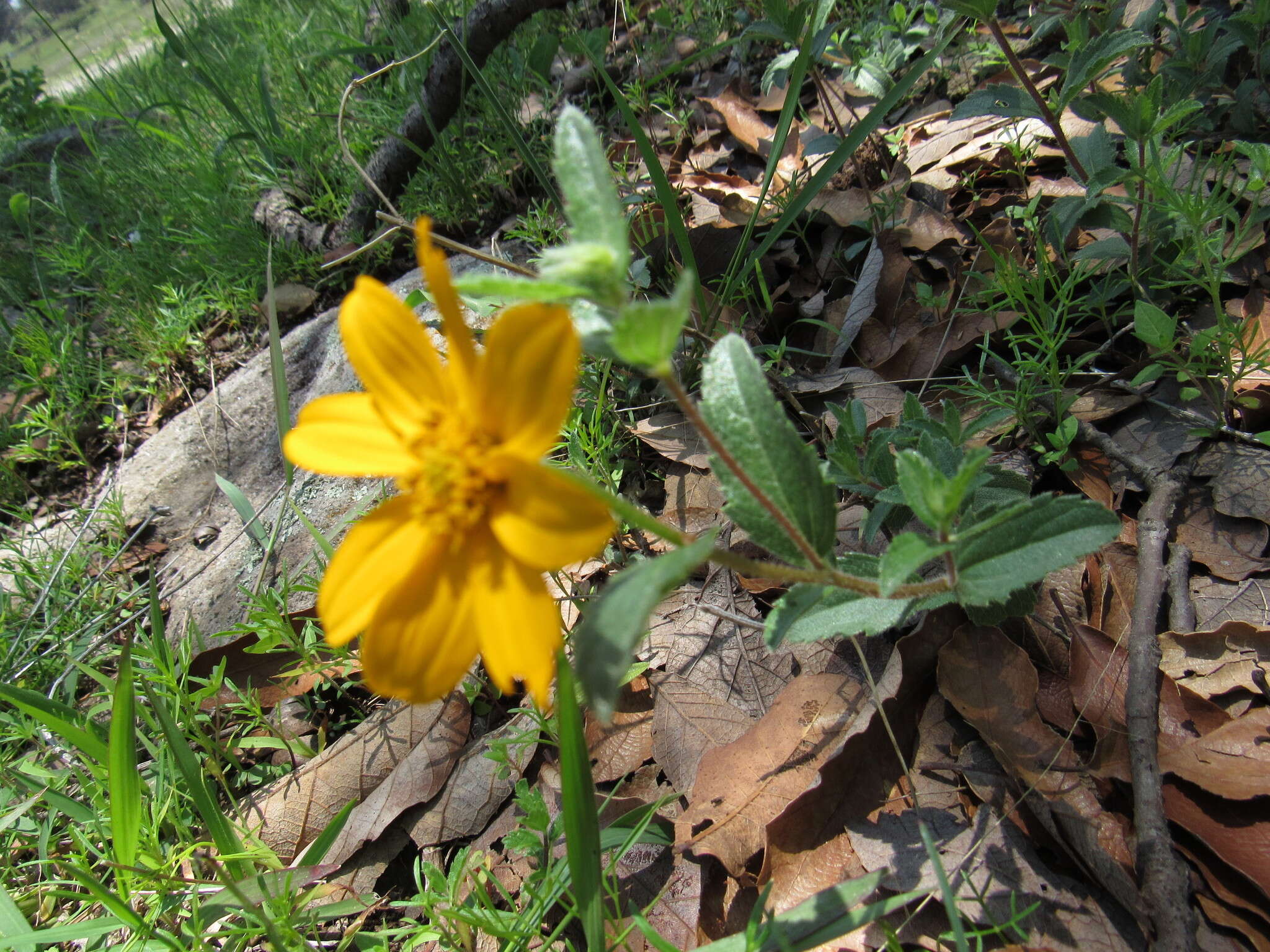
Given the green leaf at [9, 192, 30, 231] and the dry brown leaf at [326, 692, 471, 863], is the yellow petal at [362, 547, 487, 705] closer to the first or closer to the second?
the dry brown leaf at [326, 692, 471, 863]

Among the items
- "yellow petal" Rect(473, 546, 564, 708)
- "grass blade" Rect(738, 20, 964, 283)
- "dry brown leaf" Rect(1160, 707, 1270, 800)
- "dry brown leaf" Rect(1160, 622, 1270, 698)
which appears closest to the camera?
"yellow petal" Rect(473, 546, 564, 708)

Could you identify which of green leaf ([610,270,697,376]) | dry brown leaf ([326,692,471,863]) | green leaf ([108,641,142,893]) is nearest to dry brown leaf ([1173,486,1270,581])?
green leaf ([610,270,697,376])

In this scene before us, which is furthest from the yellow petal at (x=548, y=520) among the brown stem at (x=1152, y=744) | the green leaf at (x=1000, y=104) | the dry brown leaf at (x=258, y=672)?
the green leaf at (x=1000, y=104)

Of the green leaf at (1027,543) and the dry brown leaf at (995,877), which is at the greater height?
the green leaf at (1027,543)

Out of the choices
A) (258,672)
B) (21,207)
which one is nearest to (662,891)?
(258,672)

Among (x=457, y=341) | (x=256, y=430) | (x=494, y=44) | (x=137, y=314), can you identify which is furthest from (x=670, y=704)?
(x=137, y=314)

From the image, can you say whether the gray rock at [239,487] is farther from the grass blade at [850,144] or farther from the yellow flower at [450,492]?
the yellow flower at [450,492]
